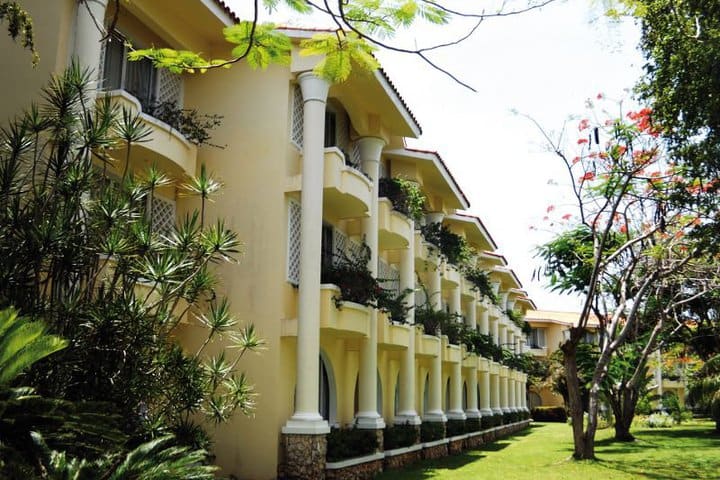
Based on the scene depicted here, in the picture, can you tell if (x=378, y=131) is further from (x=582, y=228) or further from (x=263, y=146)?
(x=582, y=228)

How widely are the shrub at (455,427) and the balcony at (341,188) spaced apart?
10424 mm

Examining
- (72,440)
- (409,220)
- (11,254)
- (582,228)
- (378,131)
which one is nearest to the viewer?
(72,440)

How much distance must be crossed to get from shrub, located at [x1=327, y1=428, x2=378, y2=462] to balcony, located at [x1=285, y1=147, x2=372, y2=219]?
4915 millimetres

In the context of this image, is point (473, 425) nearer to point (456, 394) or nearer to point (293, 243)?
point (456, 394)

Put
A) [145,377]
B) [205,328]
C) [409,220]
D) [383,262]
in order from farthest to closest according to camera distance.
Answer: [383,262] < [409,220] < [205,328] < [145,377]

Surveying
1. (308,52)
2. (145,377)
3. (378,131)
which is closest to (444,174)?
(378,131)

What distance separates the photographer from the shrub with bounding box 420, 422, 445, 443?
2078 centimetres

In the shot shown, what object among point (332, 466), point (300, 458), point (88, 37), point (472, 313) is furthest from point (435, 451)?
point (88, 37)

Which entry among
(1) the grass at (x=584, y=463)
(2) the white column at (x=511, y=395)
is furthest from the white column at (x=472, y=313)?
(2) the white column at (x=511, y=395)

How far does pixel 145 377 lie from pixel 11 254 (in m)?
2.07

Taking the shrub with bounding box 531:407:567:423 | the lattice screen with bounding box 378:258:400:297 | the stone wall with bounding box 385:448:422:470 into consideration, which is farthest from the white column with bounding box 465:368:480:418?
the shrub with bounding box 531:407:567:423

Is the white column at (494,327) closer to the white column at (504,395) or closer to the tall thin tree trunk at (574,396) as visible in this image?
the white column at (504,395)

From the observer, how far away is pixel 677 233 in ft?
61.1

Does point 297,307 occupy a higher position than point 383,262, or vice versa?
point 383,262
